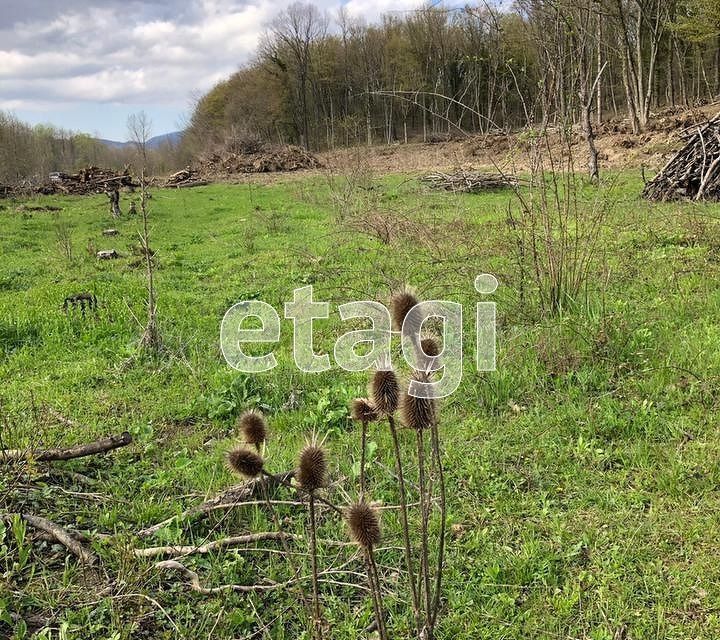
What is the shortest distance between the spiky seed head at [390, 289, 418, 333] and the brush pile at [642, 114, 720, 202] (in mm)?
9732

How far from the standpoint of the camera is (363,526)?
4.35ft

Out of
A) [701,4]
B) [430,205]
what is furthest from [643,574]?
[701,4]

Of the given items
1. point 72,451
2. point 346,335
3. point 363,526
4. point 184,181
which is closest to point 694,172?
point 346,335

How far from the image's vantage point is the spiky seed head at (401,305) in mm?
1501

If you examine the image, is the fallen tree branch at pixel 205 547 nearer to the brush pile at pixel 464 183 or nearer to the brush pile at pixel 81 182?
the brush pile at pixel 464 183

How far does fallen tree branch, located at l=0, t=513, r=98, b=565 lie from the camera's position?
238 centimetres

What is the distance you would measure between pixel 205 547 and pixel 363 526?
144 centimetres

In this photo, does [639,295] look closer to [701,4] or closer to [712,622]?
[712,622]

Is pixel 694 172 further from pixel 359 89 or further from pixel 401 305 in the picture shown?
pixel 359 89

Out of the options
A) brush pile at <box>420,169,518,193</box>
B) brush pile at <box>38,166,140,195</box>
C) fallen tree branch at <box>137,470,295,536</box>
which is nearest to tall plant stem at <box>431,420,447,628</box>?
fallen tree branch at <box>137,470,295,536</box>

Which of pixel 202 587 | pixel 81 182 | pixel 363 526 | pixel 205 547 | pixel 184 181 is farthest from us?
pixel 184 181

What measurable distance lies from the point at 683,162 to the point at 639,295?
21.5 feet

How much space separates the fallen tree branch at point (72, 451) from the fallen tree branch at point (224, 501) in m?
0.58

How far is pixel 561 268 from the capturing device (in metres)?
4.37
